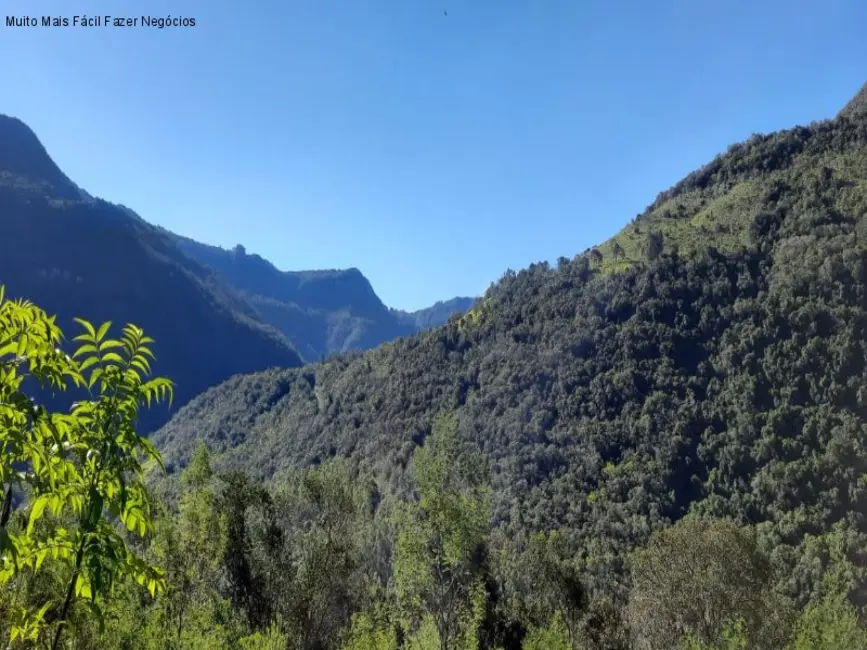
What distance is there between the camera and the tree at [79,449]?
133 inches

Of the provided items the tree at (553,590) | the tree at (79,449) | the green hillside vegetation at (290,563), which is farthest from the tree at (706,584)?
the tree at (79,449)

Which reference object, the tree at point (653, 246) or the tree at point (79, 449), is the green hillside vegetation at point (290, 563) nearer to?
the tree at point (79, 449)

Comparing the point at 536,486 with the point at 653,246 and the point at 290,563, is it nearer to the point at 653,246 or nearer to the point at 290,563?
the point at 653,246

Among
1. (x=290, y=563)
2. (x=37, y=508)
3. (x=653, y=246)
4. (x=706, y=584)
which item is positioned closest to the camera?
(x=37, y=508)

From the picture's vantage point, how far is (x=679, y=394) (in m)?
157

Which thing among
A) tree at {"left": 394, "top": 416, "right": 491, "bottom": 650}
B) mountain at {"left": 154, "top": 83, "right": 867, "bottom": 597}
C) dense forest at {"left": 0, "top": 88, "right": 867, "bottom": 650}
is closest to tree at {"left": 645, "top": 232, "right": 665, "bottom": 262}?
mountain at {"left": 154, "top": 83, "right": 867, "bottom": 597}

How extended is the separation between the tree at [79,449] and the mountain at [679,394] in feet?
372

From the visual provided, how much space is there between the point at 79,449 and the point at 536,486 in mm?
144988

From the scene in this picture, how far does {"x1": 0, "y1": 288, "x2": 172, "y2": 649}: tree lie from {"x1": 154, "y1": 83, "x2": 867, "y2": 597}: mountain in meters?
113

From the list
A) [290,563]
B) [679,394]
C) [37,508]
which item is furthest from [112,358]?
[679,394]

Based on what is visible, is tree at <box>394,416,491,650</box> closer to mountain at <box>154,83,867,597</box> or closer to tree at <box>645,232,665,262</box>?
mountain at <box>154,83,867,597</box>

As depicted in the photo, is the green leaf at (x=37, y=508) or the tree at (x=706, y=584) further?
the tree at (x=706, y=584)

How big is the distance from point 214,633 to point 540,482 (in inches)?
5061

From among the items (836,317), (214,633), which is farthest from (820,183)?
(214,633)
